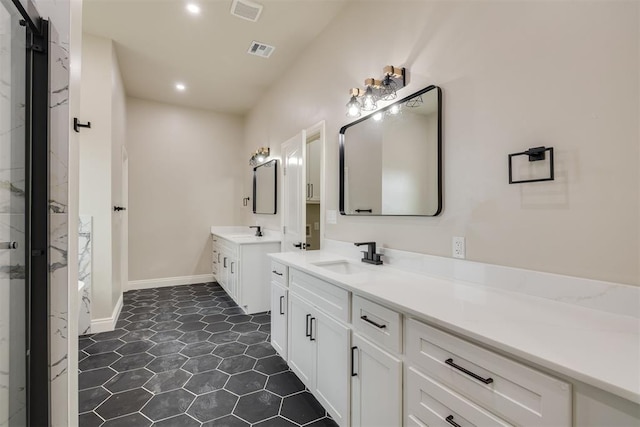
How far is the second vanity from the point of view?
74 cm

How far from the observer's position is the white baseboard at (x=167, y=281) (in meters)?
4.66

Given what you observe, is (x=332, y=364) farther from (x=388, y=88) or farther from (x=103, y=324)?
(x=103, y=324)

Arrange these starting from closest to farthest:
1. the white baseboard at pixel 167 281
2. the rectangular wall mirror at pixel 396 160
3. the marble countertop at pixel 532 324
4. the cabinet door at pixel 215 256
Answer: the marble countertop at pixel 532 324, the rectangular wall mirror at pixel 396 160, the white baseboard at pixel 167 281, the cabinet door at pixel 215 256

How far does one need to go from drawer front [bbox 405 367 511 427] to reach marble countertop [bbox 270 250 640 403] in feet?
0.77

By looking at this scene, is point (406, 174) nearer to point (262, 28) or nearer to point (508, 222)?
point (508, 222)

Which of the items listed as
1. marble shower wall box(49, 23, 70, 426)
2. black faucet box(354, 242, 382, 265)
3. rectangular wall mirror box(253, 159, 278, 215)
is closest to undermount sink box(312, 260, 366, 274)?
black faucet box(354, 242, 382, 265)

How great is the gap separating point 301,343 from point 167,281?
12.1 feet

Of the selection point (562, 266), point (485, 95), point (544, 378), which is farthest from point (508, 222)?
point (544, 378)

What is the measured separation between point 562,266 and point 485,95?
2.90 feet

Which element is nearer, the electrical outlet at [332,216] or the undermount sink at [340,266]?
the undermount sink at [340,266]

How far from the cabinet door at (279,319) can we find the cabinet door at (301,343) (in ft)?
0.38

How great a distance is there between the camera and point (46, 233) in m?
1.12

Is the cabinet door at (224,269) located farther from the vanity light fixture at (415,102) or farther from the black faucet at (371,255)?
the vanity light fixture at (415,102)

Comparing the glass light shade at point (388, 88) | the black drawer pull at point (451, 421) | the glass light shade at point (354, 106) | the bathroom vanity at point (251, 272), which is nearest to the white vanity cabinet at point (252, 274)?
the bathroom vanity at point (251, 272)
